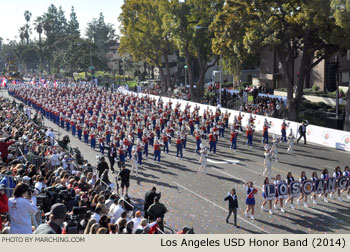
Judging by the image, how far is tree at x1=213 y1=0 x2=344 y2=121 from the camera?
29.1m

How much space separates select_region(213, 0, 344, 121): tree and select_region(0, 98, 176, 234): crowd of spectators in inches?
728

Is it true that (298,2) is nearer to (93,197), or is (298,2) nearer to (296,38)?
(296,38)

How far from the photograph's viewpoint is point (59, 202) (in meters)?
9.62

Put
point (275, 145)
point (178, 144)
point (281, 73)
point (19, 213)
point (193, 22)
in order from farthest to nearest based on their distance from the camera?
1. point (281, 73)
2. point (193, 22)
3. point (178, 144)
4. point (275, 145)
5. point (19, 213)

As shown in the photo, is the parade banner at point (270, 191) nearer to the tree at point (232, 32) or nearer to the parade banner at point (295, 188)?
the parade banner at point (295, 188)

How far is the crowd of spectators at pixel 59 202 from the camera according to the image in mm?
7255

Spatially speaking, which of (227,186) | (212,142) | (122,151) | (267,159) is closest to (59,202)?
(227,186)

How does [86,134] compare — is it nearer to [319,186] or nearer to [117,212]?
[319,186]

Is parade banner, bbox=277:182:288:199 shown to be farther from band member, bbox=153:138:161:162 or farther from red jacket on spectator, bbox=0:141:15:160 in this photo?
red jacket on spectator, bbox=0:141:15:160

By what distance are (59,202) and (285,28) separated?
2575 centimetres

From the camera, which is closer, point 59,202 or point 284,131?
point 59,202

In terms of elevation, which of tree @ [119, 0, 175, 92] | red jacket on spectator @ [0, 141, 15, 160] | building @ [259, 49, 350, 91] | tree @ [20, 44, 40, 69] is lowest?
red jacket on spectator @ [0, 141, 15, 160]

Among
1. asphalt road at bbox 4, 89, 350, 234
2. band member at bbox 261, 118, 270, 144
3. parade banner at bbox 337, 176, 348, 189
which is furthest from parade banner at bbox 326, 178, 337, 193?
band member at bbox 261, 118, 270, 144

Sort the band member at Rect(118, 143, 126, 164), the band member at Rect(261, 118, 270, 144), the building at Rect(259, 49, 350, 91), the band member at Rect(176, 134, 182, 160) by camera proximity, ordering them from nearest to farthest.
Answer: the band member at Rect(118, 143, 126, 164) → the band member at Rect(176, 134, 182, 160) → the band member at Rect(261, 118, 270, 144) → the building at Rect(259, 49, 350, 91)
